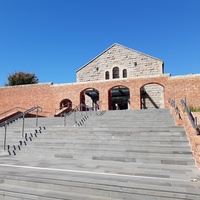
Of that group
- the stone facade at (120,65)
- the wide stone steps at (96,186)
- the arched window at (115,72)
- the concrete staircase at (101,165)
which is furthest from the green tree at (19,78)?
the wide stone steps at (96,186)

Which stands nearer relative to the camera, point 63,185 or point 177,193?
point 177,193

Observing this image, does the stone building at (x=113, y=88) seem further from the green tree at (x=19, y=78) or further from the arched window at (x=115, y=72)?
the green tree at (x=19, y=78)

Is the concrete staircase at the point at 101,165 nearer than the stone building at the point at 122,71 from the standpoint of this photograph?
→ Yes

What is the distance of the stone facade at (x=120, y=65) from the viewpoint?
22.9 metres

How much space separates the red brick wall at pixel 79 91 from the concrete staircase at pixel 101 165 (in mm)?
6750

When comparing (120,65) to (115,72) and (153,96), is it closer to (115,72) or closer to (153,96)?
(115,72)

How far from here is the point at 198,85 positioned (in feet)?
48.8

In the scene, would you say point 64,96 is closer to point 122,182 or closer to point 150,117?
point 150,117

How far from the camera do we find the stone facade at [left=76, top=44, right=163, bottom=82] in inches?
900

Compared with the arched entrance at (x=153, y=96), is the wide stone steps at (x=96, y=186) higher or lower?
lower

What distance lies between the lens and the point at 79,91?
712 inches

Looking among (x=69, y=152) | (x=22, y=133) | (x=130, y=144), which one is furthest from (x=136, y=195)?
(x=22, y=133)

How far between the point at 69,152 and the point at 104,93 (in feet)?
36.5

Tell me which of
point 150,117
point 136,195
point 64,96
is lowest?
point 136,195
